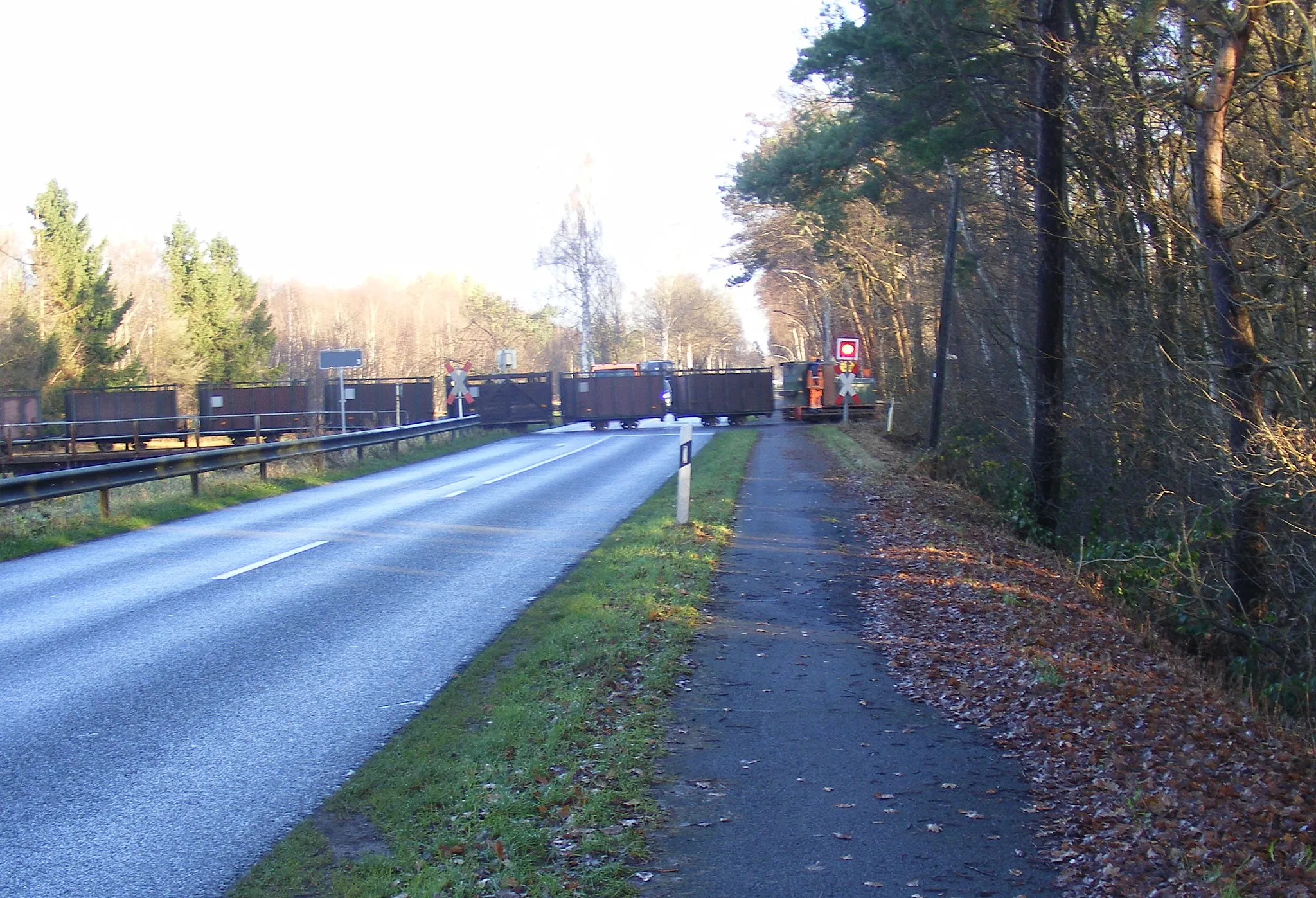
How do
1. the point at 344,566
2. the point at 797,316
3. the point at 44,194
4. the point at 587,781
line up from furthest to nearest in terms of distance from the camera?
the point at 797,316, the point at 44,194, the point at 344,566, the point at 587,781

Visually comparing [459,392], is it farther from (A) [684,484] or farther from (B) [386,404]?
(A) [684,484]

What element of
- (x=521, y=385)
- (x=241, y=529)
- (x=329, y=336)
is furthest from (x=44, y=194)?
(x=241, y=529)

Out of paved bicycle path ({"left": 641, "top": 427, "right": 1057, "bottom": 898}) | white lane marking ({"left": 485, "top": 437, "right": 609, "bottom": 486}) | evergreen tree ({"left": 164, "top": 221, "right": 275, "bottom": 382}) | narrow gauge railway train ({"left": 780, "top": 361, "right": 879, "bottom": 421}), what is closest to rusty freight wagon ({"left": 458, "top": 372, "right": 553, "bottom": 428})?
white lane marking ({"left": 485, "top": 437, "right": 609, "bottom": 486})

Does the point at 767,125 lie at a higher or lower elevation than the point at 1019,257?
higher

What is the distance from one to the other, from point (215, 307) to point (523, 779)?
191 ft

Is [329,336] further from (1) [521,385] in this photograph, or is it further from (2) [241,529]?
(2) [241,529]

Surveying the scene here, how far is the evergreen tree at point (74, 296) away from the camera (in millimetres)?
48938

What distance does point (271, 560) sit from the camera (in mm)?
12781

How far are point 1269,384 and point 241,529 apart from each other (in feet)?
42.3

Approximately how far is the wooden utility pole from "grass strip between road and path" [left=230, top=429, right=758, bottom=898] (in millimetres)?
16433

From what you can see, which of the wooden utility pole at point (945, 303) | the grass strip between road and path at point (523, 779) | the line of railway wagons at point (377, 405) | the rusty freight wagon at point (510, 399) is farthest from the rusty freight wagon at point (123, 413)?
the grass strip between road and path at point (523, 779)

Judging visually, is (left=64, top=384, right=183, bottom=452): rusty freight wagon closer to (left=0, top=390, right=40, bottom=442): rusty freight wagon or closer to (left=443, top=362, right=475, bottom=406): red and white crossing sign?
(left=0, top=390, right=40, bottom=442): rusty freight wagon

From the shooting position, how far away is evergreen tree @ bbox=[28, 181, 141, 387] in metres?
48.9

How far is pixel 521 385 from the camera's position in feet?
146
